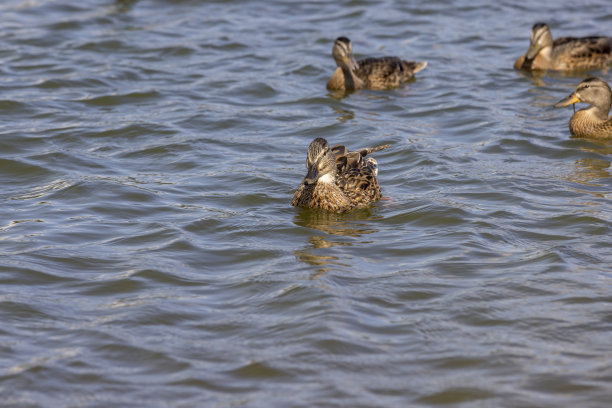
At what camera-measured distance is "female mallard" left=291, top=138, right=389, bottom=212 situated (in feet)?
28.1

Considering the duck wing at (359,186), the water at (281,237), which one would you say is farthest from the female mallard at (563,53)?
the duck wing at (359,186)

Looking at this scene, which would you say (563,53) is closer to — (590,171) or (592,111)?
(592,111)

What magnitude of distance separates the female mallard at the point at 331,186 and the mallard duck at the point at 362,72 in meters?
4.74

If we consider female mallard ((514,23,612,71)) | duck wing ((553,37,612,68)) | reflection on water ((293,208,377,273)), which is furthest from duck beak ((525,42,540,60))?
reflection on water ((293,208,377,273))

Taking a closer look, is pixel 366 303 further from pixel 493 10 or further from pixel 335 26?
pixel 493 10

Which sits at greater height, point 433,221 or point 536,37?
point 536,37

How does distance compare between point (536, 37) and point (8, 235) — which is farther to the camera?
point (536, 37)

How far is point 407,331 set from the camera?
240 inches

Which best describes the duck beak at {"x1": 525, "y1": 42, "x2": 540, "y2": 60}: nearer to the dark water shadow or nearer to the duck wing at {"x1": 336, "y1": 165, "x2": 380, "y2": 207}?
the duck wing at {"x1": 336, "y1": 165, "x2": 380, "y2": 207}

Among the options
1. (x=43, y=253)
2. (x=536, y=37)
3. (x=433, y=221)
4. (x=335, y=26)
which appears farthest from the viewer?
(x=335, y=26)

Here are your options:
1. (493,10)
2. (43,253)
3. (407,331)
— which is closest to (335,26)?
(493,10)

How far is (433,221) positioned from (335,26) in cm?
939

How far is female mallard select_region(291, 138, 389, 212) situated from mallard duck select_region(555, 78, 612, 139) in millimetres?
3457

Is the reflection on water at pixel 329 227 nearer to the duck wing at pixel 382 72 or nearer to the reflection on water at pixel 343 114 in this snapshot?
the reflection on water at pixel 343 114
